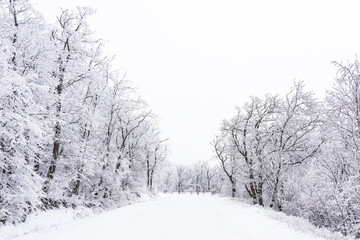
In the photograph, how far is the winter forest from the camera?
907cm

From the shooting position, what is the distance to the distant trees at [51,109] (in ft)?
30.5

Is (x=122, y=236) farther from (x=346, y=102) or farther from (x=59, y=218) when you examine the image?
(x=346, y=102)

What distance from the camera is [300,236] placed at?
25.3ft

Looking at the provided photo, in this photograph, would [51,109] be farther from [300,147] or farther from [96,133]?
[300,147]

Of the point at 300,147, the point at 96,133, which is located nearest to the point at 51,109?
the point at 96,133

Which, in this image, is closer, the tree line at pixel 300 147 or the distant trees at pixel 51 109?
the tree line at pixel 300 147

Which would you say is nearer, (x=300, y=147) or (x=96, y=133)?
(x=300, y=147)

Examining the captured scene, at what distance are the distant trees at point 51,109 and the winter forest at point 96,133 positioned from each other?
0.06 m

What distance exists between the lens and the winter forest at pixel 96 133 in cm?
907

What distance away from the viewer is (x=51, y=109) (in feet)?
45.2

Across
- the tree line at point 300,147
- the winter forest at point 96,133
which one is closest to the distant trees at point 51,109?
the winter forest at point 96,133

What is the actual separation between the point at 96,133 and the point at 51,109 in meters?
8.32

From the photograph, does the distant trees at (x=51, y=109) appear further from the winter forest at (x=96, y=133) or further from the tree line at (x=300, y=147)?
the tree line at (x=300, y=147)

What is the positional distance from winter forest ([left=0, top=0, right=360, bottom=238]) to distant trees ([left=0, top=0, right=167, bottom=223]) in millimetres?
60
